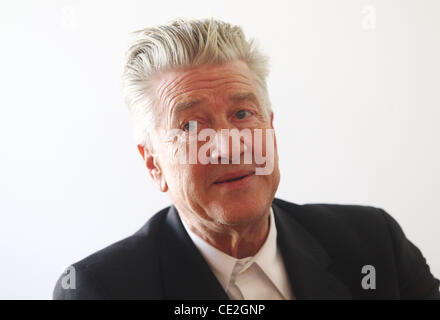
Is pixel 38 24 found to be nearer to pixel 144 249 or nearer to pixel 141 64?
pixel 141 64

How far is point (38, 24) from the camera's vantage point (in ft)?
5.20

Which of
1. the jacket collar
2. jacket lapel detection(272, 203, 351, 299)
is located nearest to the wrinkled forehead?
the jacket collar

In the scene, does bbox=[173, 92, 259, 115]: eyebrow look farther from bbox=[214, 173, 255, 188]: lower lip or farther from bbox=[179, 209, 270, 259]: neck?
bbox=[179, 209, 270, 259]: neck

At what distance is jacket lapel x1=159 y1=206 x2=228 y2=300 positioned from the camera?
42.7 inches

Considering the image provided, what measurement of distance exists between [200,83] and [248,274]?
0.62 meters

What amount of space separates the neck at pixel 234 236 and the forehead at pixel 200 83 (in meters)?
0.37

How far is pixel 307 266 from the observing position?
1191 millimetres

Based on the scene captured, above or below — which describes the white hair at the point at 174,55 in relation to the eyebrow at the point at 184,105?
Result: above

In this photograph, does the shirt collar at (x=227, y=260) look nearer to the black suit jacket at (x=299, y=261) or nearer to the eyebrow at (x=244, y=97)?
the black suit jacket at (x=299, y=261)

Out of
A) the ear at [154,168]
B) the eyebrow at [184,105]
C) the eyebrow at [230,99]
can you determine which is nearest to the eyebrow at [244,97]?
the eyebrow at [230,99]

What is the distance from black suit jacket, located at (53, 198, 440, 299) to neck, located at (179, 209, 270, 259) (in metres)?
0.06

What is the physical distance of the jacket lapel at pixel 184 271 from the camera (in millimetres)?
1084
